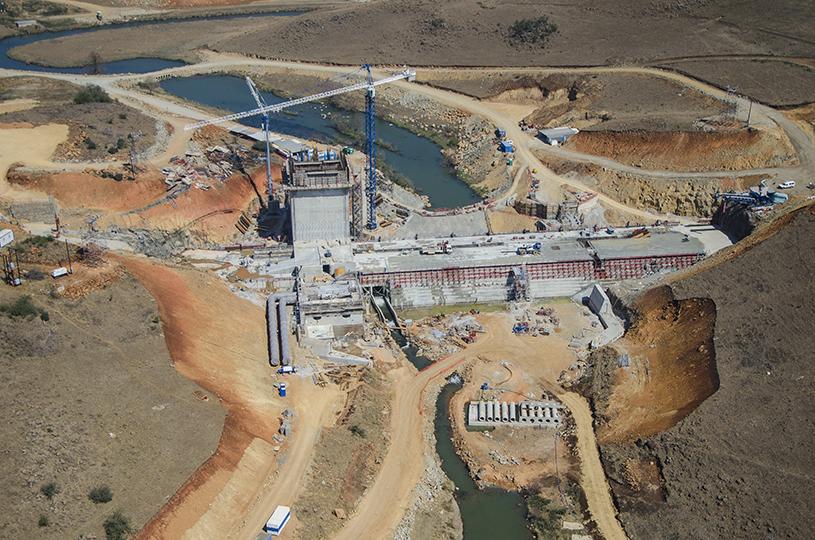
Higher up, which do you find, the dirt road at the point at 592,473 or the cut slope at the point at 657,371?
the cut slope at the point at 657,371

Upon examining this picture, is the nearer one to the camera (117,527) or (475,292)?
(117,527)

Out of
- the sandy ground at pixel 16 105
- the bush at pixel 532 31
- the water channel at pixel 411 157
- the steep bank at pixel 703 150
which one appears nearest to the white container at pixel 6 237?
the water channel at pixel 411 157

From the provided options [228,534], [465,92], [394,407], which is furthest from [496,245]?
[465,92]

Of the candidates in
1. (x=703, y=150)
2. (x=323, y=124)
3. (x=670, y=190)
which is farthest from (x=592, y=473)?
(x=323, y=124)

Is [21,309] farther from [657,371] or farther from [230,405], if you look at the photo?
[657,371]

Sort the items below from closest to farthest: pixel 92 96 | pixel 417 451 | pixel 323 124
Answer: pixel 417 451, pixel 92 96, pixel 323 124

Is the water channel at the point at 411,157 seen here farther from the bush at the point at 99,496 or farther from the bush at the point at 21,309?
the bush at the point at 21,309

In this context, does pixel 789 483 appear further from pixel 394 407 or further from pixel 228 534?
pixel 228 534
